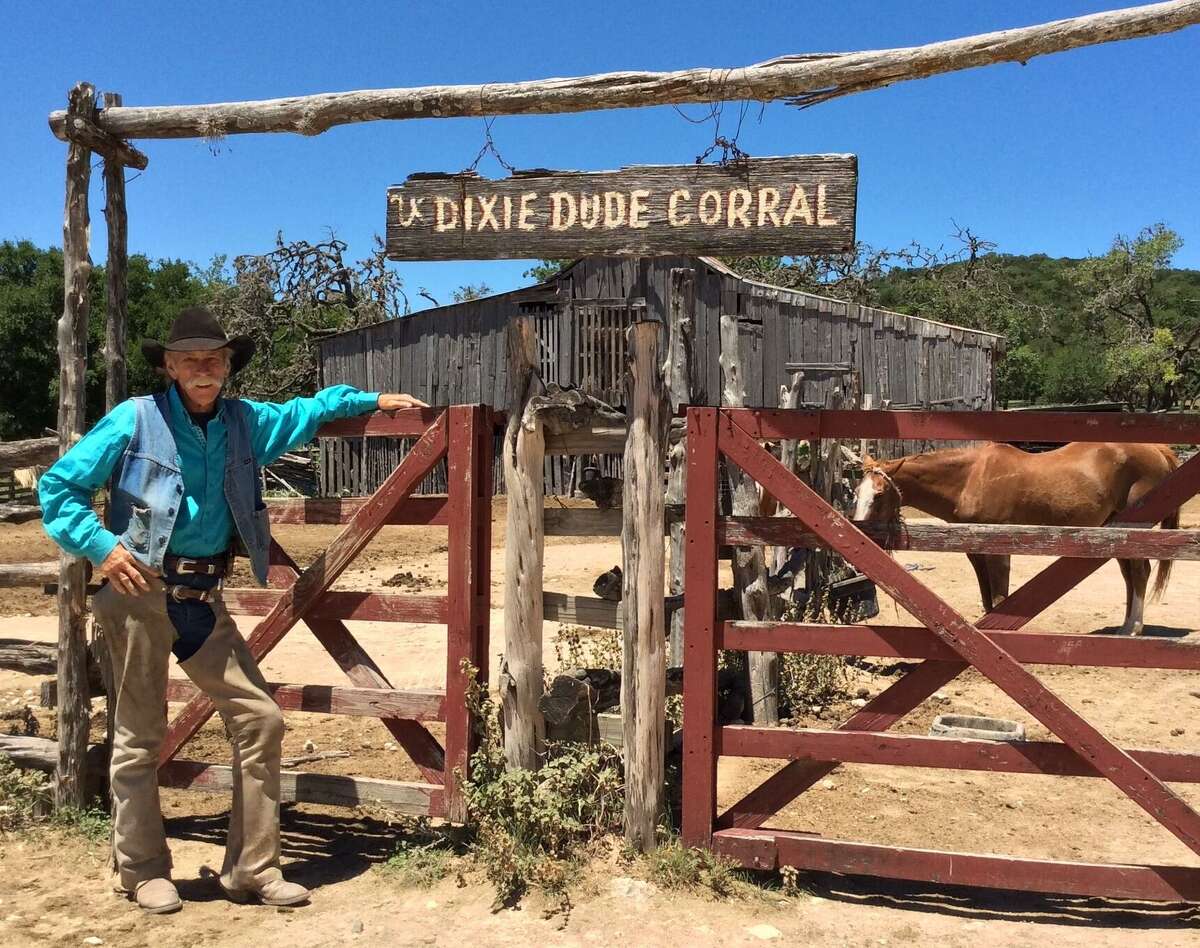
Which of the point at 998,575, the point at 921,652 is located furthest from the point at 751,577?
the point at 998,575

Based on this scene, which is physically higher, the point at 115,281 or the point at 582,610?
the point at 115,281

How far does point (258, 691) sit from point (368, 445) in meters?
19.4

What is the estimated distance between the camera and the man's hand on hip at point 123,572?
3.94m

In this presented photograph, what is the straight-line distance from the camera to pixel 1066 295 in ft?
218

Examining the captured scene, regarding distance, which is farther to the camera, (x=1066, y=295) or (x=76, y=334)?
(x=1066, y=295)

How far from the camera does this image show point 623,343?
803 inches

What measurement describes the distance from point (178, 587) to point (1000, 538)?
3270mm

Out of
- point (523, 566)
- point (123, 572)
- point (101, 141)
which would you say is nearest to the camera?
point (123, 572)

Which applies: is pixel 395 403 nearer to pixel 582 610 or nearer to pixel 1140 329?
pixel 582 610

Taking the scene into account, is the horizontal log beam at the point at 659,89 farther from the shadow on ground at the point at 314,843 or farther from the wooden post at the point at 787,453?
the wooden post at the point at 787,453

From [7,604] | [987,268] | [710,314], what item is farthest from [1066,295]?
[7,604]

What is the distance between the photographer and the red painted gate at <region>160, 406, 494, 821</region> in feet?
14.9

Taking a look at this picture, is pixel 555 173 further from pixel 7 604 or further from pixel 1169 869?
pixel 7 604

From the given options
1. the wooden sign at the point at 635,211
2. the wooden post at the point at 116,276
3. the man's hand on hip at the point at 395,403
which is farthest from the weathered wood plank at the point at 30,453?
the wooden sign at the point at 635,211
